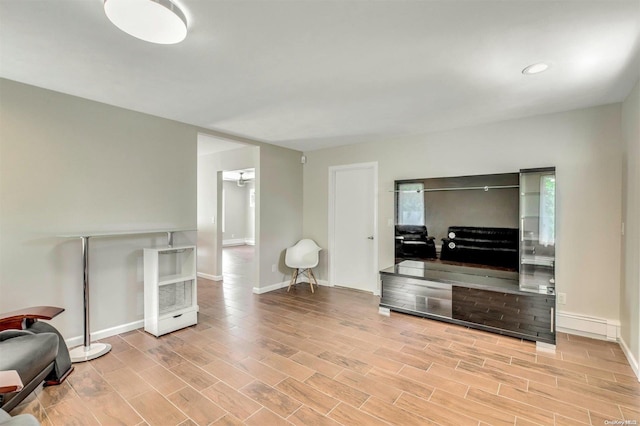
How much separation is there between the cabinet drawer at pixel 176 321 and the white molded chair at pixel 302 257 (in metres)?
1.74

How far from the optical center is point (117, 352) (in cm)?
275

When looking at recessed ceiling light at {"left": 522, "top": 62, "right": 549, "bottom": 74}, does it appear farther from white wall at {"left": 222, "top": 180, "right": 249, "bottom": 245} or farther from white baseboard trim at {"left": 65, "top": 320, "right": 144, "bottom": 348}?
white wall at {"left": 222, "top": 180, "right": 249, "bottom": 245}

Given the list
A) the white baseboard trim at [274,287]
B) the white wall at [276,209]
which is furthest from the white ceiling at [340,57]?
the white baseboard trim at [274,287]

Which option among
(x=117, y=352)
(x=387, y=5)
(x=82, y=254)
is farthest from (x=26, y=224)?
(x=387, y=5)

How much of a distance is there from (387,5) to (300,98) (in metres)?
1.43

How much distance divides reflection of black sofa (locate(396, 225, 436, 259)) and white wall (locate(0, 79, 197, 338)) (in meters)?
2.95

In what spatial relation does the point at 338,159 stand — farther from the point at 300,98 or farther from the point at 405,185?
the point at 300,98

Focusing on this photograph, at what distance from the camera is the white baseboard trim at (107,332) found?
2.82 meters

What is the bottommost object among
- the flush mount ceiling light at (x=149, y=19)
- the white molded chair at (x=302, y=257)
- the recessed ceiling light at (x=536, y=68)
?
the white molded chair at (x=302, y=257)

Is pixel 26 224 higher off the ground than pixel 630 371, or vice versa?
pixel 26 224

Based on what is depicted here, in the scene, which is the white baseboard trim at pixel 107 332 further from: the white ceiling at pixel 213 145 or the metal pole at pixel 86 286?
the white ceiling at pixel 213 145

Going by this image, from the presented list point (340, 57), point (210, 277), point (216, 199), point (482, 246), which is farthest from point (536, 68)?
point (210, 277)

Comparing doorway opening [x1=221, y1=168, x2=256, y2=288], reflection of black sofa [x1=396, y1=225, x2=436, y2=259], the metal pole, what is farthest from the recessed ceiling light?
doorway opening [x1=221, y1=168, x2=256, y2=288]

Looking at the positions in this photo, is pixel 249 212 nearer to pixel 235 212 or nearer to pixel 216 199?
pixel 235 212
